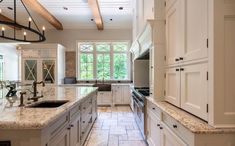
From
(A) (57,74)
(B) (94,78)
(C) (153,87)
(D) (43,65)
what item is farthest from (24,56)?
(C) (153,87)

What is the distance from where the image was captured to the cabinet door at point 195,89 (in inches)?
69.2

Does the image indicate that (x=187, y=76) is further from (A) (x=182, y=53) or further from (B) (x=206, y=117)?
(B) (x=206, y=117)

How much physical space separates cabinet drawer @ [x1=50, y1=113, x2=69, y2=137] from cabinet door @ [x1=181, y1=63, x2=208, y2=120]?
1289mm

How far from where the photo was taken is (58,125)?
207 centimetres

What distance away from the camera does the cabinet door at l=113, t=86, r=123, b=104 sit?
8.16m

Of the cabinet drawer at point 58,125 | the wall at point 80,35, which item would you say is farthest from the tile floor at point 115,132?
the wall at point 80,35

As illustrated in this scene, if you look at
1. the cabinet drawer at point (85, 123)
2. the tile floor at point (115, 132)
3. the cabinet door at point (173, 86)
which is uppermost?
the cabinet door at point (173, 86)

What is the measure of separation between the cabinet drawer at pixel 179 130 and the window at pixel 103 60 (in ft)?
21.6

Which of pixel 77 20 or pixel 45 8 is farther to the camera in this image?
pixel 77 20

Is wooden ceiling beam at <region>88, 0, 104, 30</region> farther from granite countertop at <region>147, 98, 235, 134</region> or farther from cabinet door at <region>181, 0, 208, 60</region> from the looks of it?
granite countertop at <region>147, 98, 235, 134</region>

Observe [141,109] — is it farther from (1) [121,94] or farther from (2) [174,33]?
(1) [121,94]

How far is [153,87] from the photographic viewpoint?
3.13 metres

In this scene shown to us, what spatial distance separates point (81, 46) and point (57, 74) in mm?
1822

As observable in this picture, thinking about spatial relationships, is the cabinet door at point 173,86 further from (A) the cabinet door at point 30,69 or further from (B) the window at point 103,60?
(A) the cabinet door at point 30,69
